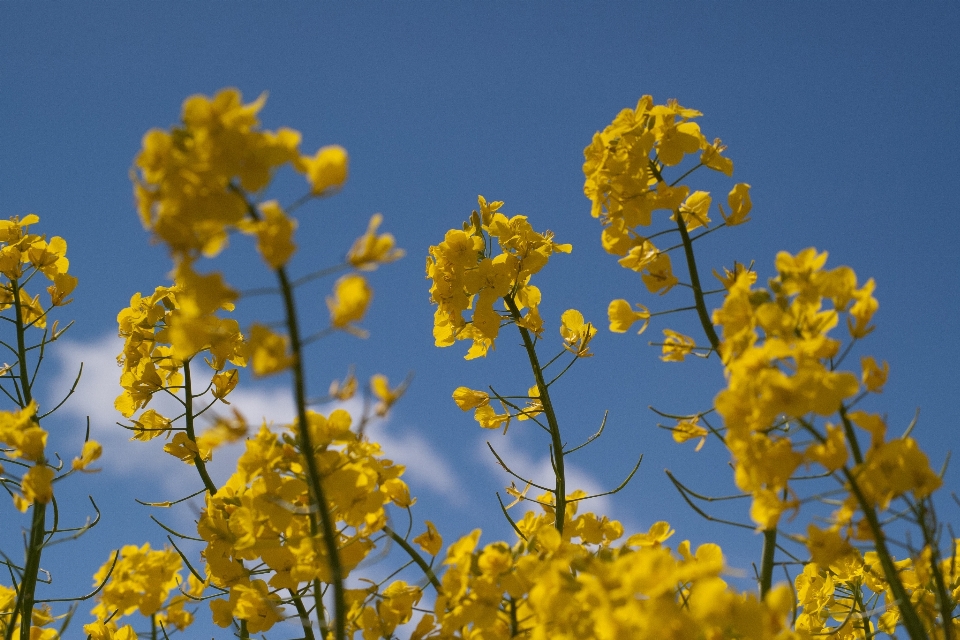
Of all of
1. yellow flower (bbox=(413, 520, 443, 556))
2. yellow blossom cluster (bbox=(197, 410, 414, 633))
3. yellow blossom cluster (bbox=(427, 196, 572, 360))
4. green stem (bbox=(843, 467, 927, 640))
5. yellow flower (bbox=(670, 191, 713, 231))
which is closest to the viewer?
green stem (bbox=(843, 467, 927, 640))

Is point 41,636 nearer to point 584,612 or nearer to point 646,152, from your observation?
point 584,612

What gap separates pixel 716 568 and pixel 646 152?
A: 4.84 ft

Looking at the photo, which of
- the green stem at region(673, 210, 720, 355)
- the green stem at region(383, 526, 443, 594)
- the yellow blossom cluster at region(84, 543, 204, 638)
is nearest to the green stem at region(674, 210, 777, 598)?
the green stem at region(673, 210, 720, 355)

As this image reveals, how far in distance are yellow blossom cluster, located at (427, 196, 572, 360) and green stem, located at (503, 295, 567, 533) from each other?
0.12ft

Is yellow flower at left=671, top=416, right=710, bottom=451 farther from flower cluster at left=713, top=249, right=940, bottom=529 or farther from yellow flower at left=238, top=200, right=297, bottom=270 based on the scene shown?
yellow flower at left=238, top=200, right=297, bottom=270

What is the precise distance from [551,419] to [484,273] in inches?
27.6

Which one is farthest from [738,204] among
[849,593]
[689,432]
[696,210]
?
[849,593]

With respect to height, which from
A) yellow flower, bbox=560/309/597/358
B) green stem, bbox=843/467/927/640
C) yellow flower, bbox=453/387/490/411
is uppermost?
yellow flower, bbox=560/309/597/358

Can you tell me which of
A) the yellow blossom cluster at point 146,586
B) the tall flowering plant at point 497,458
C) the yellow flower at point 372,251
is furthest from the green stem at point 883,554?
the yellow blossom cluster at point 146,586

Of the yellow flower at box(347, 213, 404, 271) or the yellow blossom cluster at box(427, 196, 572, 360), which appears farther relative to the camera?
the yellow blossom cluster at box(427, 196, 572, 360)

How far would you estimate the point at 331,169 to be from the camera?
5.30 ft

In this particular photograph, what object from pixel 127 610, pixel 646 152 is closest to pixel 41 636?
pixel 127 610

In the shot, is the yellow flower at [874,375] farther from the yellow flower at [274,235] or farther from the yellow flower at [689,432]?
the yellow flower at [274,235]

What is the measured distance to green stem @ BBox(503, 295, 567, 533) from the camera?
10.1 feet
